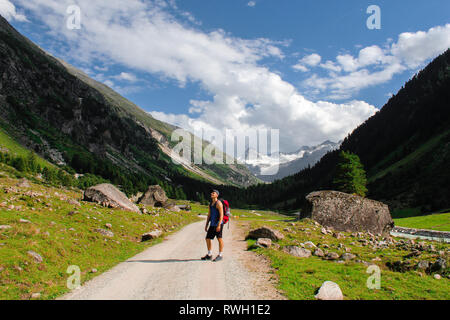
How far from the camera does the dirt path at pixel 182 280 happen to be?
9508mm

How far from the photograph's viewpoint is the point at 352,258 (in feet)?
55.9

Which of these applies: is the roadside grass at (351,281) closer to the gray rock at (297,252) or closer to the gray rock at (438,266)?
the gray rock at (438,266)

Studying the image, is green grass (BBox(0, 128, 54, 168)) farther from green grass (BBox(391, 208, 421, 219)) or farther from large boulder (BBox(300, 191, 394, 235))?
green grass (BBox(391, 208, 421, 219))

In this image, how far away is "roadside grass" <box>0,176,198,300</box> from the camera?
10.7m

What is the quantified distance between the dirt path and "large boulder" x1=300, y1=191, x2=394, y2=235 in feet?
79.2

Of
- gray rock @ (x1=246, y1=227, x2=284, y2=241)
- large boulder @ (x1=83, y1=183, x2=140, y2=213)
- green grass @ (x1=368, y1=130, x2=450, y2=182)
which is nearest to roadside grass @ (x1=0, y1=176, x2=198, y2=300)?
large boulder @ (x1=83, y1=183, x2=140, y2=213)

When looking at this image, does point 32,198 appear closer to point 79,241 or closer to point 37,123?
point 79,241

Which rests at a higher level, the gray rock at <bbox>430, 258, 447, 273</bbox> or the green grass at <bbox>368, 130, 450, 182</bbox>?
the green grass at <bbox>368, 130, 450, 182</bbox>

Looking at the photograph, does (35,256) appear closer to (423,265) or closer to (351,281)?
(351,281)

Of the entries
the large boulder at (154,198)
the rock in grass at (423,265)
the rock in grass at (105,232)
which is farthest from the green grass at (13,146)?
the rock in grass at (423,265)

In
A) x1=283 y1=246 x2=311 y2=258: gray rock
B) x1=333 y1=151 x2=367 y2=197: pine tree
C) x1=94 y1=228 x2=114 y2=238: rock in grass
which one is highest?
x1=333 y1=151 x2=367 y2=197: pine tree

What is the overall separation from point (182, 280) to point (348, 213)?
32.1 meters

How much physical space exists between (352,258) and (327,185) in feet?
583
